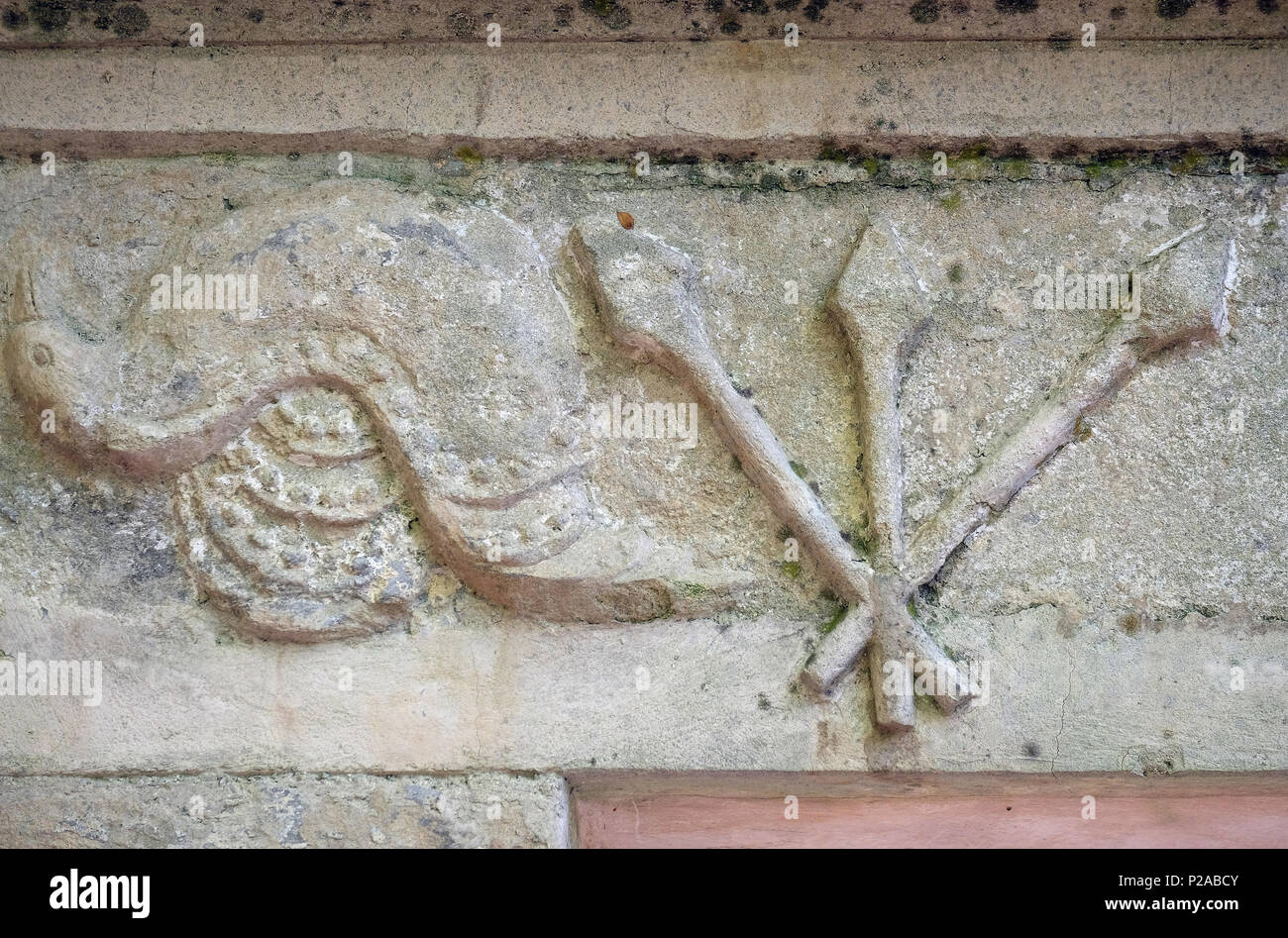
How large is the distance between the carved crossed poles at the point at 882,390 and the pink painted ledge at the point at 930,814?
26 centimetres

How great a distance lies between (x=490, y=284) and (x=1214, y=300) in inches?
55.8

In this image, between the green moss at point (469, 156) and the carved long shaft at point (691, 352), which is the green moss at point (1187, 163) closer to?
the carved long shaft at point (691, 352)

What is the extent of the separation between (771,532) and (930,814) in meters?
0.66

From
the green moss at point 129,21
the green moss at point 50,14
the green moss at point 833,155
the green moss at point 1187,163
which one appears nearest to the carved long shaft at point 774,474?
the green moss at point 833,155

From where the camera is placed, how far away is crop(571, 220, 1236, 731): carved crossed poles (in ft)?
8.58

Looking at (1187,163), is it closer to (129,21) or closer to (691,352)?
(691,352)

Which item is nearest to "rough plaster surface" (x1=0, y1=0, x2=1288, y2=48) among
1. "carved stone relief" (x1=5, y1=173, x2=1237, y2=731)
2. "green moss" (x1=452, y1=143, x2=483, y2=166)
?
"green moss" (x1=452, y1=143, x2=483, y2=166)

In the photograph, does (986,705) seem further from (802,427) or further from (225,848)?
(225,848)

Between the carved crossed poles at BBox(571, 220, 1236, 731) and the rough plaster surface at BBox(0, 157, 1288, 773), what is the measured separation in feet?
0.15

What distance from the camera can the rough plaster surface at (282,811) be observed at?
2.52 metres

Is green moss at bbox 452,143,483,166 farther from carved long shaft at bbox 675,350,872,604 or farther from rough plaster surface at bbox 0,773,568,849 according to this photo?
rough plaster surface at bbox 0,773,568,849

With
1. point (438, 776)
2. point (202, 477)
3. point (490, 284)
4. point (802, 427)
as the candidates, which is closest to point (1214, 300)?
point (802, 427)

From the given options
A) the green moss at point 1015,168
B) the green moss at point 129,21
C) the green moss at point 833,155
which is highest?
the green moss at point 129,21

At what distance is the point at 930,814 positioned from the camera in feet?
9.17
